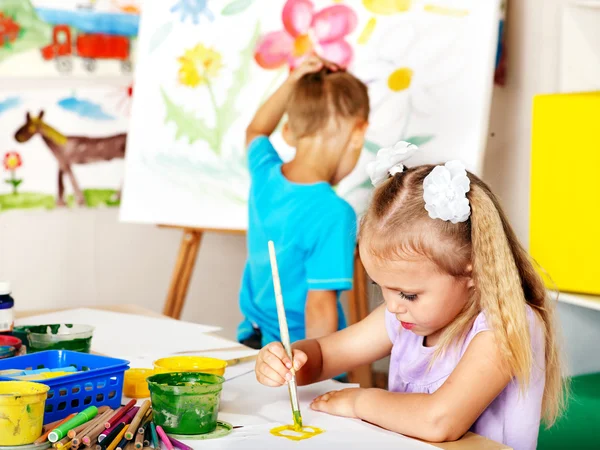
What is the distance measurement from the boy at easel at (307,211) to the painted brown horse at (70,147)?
106 centimetres

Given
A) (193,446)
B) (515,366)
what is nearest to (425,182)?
(515,366)

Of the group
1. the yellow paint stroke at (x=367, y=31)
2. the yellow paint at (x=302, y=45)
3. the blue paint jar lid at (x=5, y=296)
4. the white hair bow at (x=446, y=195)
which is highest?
the yellow paint stroke at (x=367, y=31)

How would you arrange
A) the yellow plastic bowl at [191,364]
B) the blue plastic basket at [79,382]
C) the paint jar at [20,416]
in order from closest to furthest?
the paint jar at [20,416], the blue plastic basket at [79,382], the yellow plastic bowl at [191,364]

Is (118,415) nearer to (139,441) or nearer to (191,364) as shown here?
(139,441)

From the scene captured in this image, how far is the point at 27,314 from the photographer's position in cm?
184

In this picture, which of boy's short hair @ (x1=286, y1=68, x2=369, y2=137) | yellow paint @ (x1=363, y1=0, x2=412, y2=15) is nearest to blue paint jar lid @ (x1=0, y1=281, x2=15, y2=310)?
boy's short hair @ (x1=286, y1=68, x2=369, y2=137)

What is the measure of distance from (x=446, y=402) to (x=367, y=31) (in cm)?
163

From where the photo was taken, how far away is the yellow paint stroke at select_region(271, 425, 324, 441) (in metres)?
1.01

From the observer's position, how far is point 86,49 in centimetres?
289

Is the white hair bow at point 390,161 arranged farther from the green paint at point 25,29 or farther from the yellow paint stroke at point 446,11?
the green paint at point 25,29

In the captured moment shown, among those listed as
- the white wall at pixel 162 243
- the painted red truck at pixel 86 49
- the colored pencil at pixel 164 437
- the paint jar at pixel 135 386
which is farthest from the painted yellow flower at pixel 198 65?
the colored pencil at pixel 164 437

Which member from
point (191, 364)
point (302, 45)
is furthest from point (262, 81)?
point (191, 364)

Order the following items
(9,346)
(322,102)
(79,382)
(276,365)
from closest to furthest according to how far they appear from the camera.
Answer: (79,382) < (276,365) < (9,346) < (322,102)

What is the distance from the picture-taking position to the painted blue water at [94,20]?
284 centimetres
